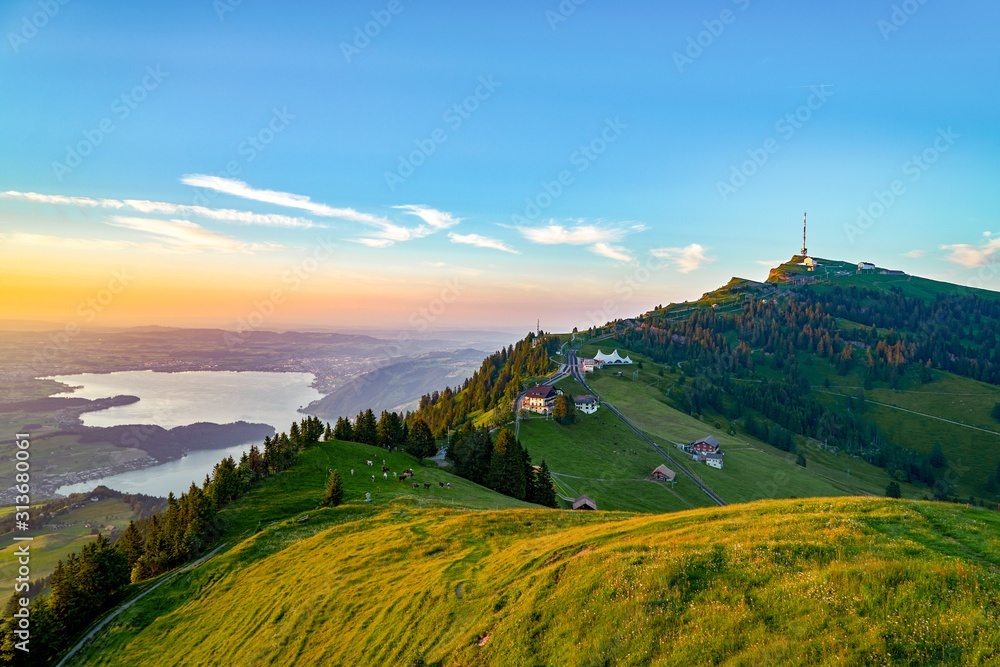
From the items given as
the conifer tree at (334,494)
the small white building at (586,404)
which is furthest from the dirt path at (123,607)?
the small white building at (586,404)

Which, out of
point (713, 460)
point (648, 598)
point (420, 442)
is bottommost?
point (713, 460)

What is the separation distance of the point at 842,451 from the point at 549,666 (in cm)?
22726

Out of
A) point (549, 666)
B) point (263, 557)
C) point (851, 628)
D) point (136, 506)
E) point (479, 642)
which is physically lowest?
point (136, 506)

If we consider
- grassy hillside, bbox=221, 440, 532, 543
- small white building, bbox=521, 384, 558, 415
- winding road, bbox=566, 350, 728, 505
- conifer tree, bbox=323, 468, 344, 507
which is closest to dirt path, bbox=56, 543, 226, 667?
grassy hillside, bbox=221, 440, 532, 543

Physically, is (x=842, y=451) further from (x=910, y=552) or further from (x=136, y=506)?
(x=136, y=506)

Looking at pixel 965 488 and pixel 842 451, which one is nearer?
pixel 965 488

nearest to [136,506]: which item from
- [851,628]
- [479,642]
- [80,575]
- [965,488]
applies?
[80,575]

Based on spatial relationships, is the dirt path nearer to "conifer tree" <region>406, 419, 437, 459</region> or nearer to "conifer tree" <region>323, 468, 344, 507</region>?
"conifer tree" <region>323, 468, 344, 507</region>

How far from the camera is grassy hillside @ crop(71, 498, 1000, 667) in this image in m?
14.1

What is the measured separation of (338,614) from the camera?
30250 mm

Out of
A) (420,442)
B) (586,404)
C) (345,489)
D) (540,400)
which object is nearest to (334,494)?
(345,489)

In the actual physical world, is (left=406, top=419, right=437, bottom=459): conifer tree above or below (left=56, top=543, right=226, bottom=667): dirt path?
above

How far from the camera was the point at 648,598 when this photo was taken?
702 inches

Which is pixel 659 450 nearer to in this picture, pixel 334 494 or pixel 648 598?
pixel 334 494
